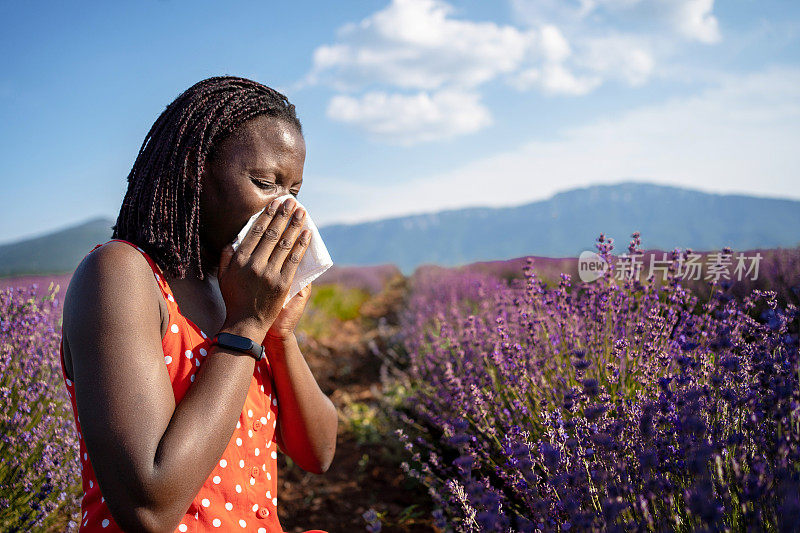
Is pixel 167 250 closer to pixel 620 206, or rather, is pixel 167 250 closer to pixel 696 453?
pixel 696 453

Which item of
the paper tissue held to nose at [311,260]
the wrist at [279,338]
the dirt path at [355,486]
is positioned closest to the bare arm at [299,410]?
the wrist at [279,338]

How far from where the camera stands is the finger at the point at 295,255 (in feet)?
3.98

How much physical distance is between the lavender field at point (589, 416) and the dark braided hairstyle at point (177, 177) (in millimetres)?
841

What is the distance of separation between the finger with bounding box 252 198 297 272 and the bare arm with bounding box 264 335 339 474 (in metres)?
0.31

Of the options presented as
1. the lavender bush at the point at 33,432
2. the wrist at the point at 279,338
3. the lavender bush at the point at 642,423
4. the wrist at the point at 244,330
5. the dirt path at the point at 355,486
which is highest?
the wrist at the point at 244,330

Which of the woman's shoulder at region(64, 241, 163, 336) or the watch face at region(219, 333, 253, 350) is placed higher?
the woman's shoulder at region(64, 241, 163, 336)

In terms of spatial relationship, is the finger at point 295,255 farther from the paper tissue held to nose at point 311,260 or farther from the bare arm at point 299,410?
the bare arm at point 299,410

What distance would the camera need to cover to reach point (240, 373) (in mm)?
1119

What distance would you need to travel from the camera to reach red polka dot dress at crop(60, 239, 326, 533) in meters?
1.17

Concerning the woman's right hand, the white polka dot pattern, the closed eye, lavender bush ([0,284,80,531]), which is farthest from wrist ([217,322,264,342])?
lavender bush ([0,284,80,531])

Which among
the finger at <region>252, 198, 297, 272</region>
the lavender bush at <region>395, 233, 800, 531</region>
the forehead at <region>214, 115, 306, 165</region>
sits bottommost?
the lavender bush at <region>395, 233, 800, 531</region>

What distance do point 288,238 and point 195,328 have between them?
32 centimetres

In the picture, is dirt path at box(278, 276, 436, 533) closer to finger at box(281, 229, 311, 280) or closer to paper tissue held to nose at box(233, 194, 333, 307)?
paper tissue held to nose at box(233, 194, 333, 307)

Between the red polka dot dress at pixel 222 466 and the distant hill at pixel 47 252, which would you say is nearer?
the red polka dot dress at pixel 222 466
